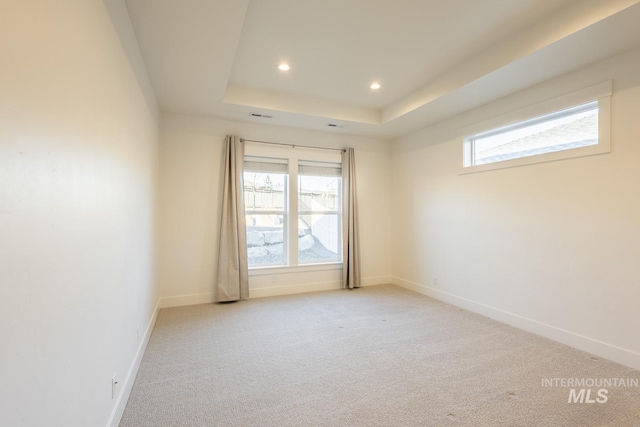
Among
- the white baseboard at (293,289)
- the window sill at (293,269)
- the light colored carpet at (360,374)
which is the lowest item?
the light colored carpet at (360,374)

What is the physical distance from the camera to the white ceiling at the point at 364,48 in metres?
2.21

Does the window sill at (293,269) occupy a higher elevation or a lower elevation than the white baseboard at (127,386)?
higher

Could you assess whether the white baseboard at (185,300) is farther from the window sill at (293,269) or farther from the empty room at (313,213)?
the window sill at (293,269)

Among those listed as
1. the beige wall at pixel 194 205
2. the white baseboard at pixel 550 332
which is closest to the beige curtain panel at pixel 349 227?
the beige wall at pixel 194 205

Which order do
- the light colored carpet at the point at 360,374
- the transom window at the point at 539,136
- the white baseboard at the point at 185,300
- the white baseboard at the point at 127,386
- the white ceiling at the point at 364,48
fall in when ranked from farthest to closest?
the white baseboard at the point at 185,300 → the transom window at the point at 539,136 → the white ceiling at the point at 364,48 → the light colored carpet at the point at 360,374 → the white baseboard at the point at 127,386

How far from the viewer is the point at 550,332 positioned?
9.71ft

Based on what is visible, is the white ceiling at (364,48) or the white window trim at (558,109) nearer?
the white ceiling at (364,48)

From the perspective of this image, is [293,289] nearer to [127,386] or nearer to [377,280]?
[377,280]

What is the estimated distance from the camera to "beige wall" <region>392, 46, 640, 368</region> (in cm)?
248

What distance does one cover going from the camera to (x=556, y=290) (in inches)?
116

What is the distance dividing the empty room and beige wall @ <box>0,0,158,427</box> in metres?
0.01

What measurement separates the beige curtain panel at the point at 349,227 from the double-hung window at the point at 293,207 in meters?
0.15

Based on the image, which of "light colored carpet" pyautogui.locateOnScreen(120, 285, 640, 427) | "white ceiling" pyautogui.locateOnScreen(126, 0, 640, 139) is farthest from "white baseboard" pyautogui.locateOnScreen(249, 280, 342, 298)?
"white ceiling" pyautogui.locateOnScreen(126, 0, 640, 139)

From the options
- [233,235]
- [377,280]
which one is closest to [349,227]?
[377,280]
